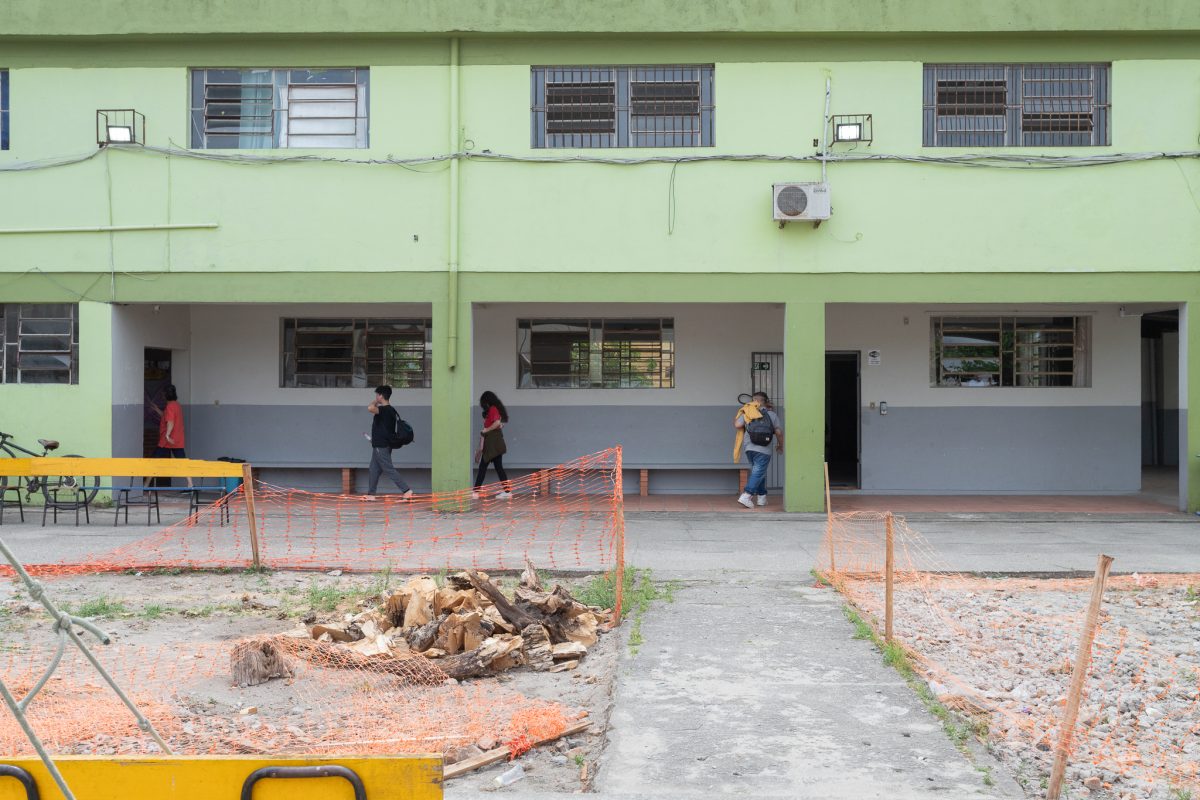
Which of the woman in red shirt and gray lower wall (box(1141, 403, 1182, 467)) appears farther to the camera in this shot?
gray lower wall (box(1141, 403, 1182, 467))

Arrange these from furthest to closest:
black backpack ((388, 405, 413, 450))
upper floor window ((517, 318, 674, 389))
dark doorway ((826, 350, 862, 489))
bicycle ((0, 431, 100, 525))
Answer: dark doorway ((826, 350, 862, 489))
upper floor window ((517, 318, 674, 389))
black backpack ((388, 405, 413, 450))
bicycle ((0, 431, 100, 525))

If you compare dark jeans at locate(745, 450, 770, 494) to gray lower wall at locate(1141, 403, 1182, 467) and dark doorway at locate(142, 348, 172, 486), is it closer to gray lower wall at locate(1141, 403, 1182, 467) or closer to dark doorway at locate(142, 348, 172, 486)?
dark doorway at locate(142, 348, 172, 486)

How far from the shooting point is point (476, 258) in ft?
47.3

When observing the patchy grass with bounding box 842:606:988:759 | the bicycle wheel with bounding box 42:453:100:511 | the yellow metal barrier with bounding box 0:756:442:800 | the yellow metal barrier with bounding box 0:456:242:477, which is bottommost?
the patchy grass with bounding box 842:606:988:759

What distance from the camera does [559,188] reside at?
14.4 m

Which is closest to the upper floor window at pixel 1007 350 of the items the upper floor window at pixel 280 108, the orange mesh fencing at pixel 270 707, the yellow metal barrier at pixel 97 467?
the upper floor window at pixel 280 108

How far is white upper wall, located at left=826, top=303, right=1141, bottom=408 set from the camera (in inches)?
655

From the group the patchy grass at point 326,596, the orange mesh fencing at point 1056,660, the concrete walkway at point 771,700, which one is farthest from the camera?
the patchy grass at point 326,596

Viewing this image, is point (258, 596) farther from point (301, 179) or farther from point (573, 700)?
point (301, 179)

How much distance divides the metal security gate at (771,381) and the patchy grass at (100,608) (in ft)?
35.2

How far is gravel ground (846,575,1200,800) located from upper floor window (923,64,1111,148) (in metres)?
7.20

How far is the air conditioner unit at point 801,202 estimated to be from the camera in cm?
1388

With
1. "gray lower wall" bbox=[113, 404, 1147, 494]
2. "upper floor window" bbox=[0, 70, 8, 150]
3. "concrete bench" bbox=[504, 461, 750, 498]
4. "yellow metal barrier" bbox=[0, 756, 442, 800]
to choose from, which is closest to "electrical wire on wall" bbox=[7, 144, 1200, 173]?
"upper floor window" bbox=[0, 70, 8, 150]

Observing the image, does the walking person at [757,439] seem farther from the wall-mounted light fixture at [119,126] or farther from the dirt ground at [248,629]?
the wall-mounted light fixture at [119,126]
